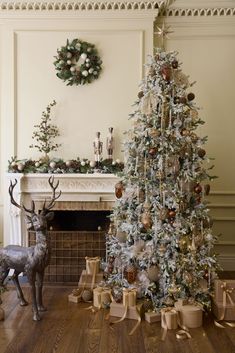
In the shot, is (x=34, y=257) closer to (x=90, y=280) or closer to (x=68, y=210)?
(x=90, y=280)

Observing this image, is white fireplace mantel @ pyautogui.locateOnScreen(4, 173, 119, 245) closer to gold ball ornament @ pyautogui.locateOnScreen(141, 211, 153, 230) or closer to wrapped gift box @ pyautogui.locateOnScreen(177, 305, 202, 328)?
gold ball ornament @ pyautogui.locateOnScreen(141, 211, 153, 230)

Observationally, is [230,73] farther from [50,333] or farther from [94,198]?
[50,333]

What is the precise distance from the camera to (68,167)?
480 centimetres

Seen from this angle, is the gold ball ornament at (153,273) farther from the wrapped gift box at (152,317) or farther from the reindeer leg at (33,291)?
the reindeer leg at (33,291)

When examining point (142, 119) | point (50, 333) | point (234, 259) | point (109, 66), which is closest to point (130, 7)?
point (109, 66)

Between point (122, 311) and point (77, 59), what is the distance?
309 centimetres

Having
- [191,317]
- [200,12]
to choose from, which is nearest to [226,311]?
[191,317]

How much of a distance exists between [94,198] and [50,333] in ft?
6.26

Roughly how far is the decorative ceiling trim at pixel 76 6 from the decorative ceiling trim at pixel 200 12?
0.24 meters

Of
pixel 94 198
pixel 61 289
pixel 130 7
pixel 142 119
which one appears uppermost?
pixel 130 7

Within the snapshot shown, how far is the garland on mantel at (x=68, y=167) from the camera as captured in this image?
4.80 m

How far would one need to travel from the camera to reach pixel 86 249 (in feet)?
15.6

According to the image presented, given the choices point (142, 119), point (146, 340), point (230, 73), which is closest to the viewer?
point (146, 340)

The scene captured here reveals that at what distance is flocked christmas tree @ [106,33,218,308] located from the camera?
12.1ft
